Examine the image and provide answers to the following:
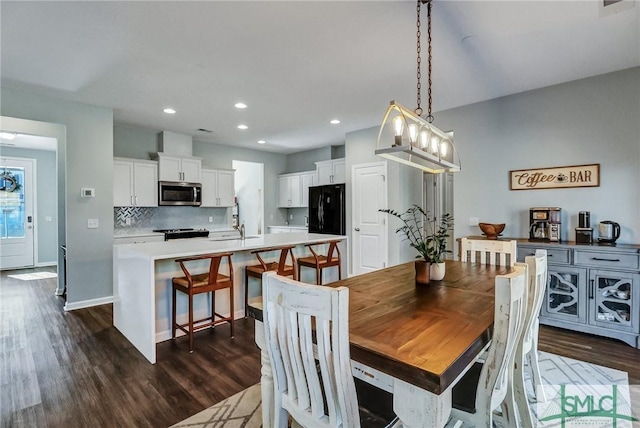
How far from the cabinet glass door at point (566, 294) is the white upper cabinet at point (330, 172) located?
3.79m

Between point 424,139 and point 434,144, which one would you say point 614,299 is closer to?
point 434,144

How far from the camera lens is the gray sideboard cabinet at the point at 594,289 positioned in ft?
9.48

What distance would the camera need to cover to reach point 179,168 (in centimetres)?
557

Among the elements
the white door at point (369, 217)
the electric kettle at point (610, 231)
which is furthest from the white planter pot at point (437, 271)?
the white door at point (369, 217)

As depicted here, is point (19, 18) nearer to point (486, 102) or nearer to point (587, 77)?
point (486, 102)

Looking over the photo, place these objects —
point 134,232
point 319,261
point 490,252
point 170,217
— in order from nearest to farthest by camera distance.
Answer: point 490,252
point 319,261
point 134,232
point 170,217

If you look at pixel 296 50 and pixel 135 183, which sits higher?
pixel 296 50

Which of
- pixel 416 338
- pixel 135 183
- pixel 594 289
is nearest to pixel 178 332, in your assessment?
pixel 416 338

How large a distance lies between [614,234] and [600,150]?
0.90 m

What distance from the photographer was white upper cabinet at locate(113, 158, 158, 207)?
4887mm

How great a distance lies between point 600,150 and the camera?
3.35 m

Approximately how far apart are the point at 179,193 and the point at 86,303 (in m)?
2.16

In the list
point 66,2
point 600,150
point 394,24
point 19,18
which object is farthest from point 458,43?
point 19,18

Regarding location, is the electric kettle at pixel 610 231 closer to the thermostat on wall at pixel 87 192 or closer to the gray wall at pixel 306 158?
the gray wall at pixel 306 158
